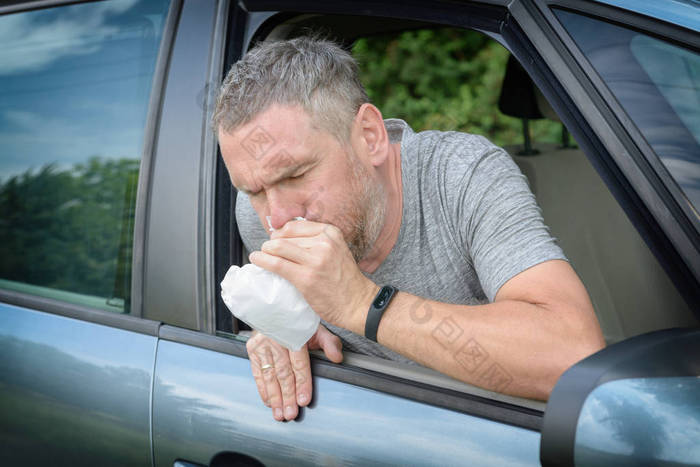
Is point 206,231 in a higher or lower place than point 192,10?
lower

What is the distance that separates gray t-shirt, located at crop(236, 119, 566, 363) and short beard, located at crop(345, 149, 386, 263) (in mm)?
81

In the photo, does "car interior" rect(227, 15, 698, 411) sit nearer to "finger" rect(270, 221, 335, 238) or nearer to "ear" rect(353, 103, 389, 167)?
"ear" rect(353, 103, 389, 167)

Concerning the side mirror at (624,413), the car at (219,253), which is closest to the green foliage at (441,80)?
the car at (219,253)

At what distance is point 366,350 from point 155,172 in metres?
0.63

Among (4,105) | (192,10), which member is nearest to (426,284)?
(192,10)

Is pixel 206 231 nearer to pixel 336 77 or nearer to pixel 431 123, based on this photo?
pixel 336 77

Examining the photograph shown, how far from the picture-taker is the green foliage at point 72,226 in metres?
1.73

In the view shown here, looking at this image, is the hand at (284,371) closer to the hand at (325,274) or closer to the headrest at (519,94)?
the hand at (325,274)

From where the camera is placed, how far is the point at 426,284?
1642 mm

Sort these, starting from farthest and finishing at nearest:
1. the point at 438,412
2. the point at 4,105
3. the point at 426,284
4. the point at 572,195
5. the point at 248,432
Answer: the point at 572,195 < the point at 4,105 < the point at 426,284 < the point at 248,432 < the point at 438,412

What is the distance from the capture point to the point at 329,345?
54.3 inches

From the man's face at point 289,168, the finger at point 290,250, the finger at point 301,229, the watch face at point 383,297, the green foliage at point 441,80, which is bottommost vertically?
the watch face at point 383,297

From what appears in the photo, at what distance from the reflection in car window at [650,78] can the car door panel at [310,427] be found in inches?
21.3

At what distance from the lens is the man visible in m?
1.21
